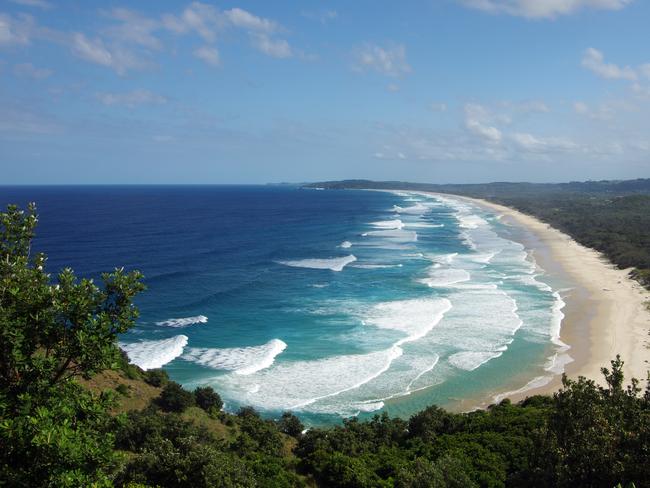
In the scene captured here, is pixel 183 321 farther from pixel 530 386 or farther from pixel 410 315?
pixel 530 386

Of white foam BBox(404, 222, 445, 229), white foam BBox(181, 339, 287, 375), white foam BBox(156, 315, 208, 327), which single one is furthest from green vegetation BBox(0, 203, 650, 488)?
white foam BBox(404, 222, 445, 229)

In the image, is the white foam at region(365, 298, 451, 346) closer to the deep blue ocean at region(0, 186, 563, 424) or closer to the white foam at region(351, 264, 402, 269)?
the deep blue ocean at region(0, 186, 563, 424)

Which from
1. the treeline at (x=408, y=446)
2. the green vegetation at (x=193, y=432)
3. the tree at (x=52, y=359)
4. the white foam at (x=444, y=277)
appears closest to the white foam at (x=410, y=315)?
the white foam at (x=444, y=277)

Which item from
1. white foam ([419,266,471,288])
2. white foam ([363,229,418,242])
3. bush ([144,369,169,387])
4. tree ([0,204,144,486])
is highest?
tree ([0,204,144,486])

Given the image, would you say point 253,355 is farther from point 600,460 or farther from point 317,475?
point 600,460

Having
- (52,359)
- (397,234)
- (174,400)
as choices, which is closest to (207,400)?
(174,400)

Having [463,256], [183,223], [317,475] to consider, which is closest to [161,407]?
[317,475]

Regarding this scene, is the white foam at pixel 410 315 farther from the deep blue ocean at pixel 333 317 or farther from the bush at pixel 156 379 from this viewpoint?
the bush at pixel 156 379
